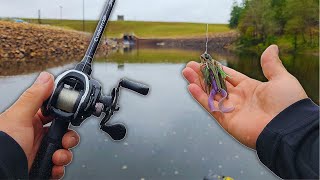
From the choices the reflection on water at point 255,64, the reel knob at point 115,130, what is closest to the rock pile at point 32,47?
the reflection on water at point 255,64

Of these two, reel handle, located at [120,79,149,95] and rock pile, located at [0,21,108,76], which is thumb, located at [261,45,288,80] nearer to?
reel handle, located at [120,79,149,95]

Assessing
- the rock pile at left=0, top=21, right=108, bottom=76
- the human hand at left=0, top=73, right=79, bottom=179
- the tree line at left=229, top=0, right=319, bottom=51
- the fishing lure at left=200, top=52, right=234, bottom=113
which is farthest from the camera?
the tree line at left=229, top=0, right=319, bottom=51

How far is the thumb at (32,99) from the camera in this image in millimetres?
2471

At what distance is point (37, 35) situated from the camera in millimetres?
40312

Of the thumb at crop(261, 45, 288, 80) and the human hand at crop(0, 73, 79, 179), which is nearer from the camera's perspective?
the human hand at crop(0, 73, 79, 179)

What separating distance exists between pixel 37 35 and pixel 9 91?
25.6 metres

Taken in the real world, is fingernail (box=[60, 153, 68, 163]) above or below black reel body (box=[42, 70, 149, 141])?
below

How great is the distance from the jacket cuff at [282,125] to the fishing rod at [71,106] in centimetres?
85

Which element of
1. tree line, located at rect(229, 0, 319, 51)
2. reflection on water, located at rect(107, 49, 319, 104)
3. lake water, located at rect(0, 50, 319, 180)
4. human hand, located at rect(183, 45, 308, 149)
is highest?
tree line, located at rect(229, 0, 319, 51)

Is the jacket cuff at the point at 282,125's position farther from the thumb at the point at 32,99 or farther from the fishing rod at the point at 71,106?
the thumb at the point at 32,99

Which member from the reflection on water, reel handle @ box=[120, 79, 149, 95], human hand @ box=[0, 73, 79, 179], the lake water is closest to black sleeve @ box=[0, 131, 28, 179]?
human hand @ box=[0, 73, 79, 179]

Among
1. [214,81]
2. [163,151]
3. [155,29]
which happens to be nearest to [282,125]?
[214,81]

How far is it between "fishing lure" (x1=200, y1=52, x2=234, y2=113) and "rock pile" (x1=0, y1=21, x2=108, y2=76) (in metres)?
24.1

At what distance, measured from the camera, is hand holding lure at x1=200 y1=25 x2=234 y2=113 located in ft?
10.8
